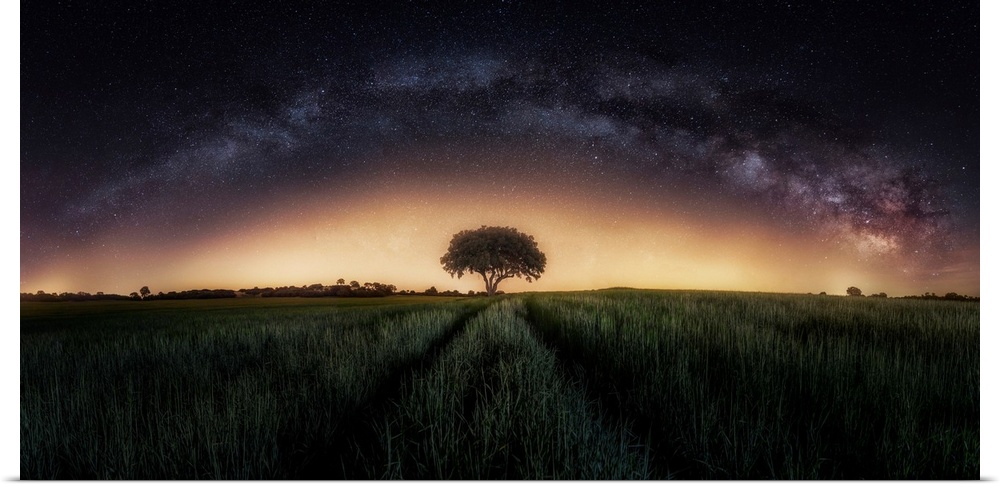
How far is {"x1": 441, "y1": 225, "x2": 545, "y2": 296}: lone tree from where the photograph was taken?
2523 centimetres

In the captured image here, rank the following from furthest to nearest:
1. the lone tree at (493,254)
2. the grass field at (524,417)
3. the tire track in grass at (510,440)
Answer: the lone tree at (493,254) → the grass field at (524,417) → the tire track in grass at (510,440)

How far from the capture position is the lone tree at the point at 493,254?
25234mm

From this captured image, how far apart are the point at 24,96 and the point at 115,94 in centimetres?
68

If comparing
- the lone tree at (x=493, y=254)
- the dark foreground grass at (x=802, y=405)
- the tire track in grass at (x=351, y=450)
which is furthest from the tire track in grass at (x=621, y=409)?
the lone tree at (x=493, y=254)

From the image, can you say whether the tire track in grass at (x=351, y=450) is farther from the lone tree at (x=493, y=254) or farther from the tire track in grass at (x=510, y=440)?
the lone tree at (x=493, y=254)

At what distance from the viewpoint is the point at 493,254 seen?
25.5 meters

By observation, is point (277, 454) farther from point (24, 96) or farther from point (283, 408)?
point (24, 96)

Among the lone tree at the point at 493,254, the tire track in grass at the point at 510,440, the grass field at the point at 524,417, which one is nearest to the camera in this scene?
the tire track in grass at the point at 510,440

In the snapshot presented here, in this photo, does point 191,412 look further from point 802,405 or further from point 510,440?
point 802,405

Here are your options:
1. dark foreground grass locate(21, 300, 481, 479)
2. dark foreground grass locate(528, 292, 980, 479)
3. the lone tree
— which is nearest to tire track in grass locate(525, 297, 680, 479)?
dark foreground grass locate(528, 292, 980, 479)

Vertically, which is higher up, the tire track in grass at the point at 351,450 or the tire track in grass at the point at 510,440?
the tire track in grass at the point at 510,440

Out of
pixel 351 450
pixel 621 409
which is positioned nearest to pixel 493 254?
pixel 621 409

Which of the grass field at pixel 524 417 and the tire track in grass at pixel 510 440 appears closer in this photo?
the tire track in grass at pixel 510 440
